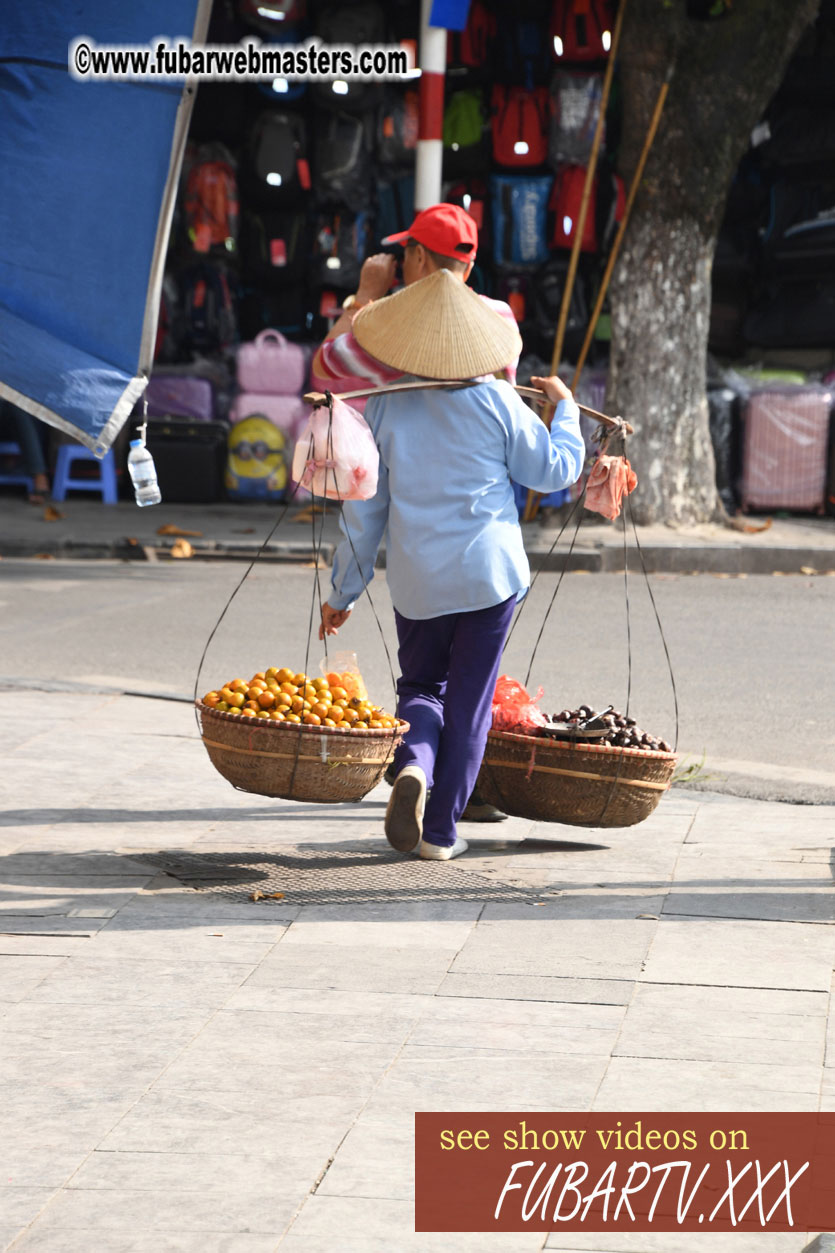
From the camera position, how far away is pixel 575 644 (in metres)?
9.76

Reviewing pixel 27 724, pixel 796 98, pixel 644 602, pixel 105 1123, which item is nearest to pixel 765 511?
pixel 796 98

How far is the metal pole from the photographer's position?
13.9 m

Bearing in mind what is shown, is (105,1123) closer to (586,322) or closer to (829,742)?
(829,742)

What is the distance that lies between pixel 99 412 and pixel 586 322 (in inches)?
450

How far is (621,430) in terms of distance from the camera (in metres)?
5.42

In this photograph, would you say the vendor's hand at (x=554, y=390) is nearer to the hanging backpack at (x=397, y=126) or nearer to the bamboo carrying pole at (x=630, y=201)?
the bamboo carrying pole at (x=630, y=201)

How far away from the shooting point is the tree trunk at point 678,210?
13.9 m

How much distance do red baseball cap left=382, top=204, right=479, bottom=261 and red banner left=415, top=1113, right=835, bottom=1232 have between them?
282cm

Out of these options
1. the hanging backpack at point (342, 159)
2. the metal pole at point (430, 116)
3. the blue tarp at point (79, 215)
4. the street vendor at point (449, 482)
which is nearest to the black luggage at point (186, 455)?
the hanging backpack at point (342, 159)

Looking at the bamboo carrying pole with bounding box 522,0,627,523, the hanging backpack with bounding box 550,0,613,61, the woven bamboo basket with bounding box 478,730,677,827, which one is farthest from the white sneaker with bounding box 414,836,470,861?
the hanging backpack with bounding box 550,0,613,61

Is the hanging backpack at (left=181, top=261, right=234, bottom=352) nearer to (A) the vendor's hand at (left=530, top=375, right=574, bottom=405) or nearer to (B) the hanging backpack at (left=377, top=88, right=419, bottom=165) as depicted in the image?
(B) the hanging backpack at (left=377, top=88, right=419, bottom=165)

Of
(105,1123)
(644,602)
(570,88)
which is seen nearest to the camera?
(105,1123)

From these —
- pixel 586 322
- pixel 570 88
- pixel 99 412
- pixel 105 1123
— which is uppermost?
pixel 570 88

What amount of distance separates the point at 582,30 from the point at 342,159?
8.07 ft
